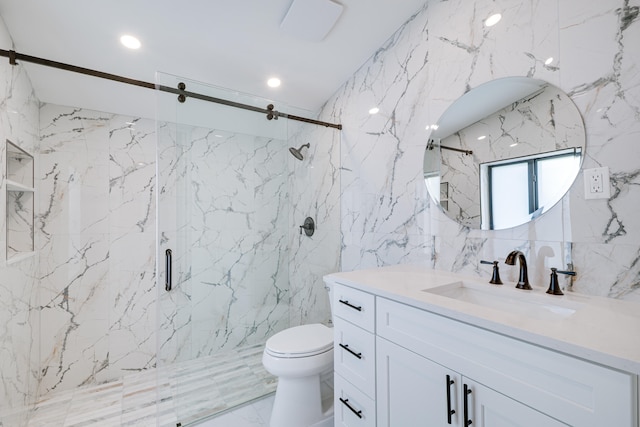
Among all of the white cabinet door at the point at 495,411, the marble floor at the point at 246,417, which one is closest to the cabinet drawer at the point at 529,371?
the white cabinet door at the point at 495,411

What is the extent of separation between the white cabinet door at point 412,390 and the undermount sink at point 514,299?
0.96 ft

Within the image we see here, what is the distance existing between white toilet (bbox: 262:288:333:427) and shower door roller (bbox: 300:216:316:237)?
977mm

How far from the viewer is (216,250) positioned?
79.0 inches

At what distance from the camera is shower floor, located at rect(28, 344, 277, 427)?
5.90 feet

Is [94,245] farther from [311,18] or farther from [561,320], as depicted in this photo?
[561,320]

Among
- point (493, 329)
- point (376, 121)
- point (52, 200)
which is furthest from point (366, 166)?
point (52, 200)

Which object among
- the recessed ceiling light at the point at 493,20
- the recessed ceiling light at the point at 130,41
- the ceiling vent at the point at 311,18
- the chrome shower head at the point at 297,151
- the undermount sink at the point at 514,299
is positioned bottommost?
the undermount sink at the point at 514,299

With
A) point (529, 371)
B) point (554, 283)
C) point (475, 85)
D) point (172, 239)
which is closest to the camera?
point (529, 371)

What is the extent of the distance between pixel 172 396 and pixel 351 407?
1.41 metres

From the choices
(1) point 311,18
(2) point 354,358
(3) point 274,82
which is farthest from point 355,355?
(3) point 274,82

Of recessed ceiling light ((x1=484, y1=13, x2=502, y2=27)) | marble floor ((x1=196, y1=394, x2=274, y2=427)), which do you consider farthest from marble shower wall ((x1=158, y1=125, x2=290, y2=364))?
recessed ceiling light ((x1=484, y1=13, x2=502, y2=27))

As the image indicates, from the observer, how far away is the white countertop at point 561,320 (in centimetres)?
61

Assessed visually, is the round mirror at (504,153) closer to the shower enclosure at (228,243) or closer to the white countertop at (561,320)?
the white countertop at (561,320)

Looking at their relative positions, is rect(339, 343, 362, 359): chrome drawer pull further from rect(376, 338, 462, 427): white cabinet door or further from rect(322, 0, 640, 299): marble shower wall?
rect(322, 0, 640, 299): marble shower wall
